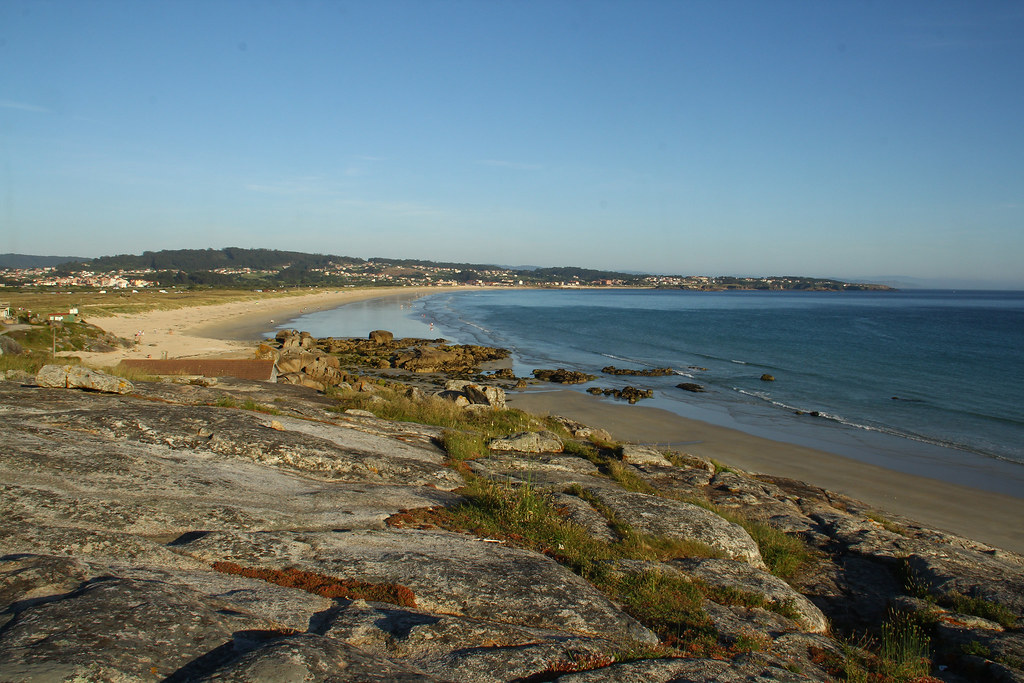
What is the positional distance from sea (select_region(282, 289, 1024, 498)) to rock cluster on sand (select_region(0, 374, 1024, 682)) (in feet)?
51.9

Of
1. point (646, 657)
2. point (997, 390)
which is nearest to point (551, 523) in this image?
point (646, 657)

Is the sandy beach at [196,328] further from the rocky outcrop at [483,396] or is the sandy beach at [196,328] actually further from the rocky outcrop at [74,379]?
the rocky outcrop at [483,396]

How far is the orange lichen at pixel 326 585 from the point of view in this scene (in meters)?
5.44

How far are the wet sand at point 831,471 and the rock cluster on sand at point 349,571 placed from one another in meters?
6.16

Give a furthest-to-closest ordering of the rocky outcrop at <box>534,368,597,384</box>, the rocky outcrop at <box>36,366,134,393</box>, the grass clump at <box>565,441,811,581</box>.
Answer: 1. the rocky outcrop at <box>534,368,597,384</box>
2. the rocky outcrop at <box>36,366,134,393</box>
3. the grass clump at <box>565,441,811,581</box>

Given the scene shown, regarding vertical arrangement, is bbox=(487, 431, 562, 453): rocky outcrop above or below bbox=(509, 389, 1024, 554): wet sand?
above

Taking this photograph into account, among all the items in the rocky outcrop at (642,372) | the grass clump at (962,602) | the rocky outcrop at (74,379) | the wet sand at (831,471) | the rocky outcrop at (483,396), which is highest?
the rocky outcrop at (74,379)

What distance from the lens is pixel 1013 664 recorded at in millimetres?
6516

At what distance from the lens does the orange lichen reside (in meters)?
5.44

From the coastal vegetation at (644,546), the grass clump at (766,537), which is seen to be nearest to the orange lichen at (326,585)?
the coastal vegetation at (644,546)

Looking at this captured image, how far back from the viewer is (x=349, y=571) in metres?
5.85

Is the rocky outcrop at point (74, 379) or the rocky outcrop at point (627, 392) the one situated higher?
the rocky outcrop at point (74, 379)

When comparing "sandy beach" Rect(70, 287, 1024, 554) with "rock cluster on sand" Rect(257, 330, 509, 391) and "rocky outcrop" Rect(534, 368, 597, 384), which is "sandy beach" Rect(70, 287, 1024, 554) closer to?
"rocky outcrop" Rect(534, 368, 597, 384)

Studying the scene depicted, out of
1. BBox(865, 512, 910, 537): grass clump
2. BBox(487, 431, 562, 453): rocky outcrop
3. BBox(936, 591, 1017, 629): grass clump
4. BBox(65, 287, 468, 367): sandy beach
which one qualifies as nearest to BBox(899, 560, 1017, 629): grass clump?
BBox(936, 591, 1017, 629): grass clump
